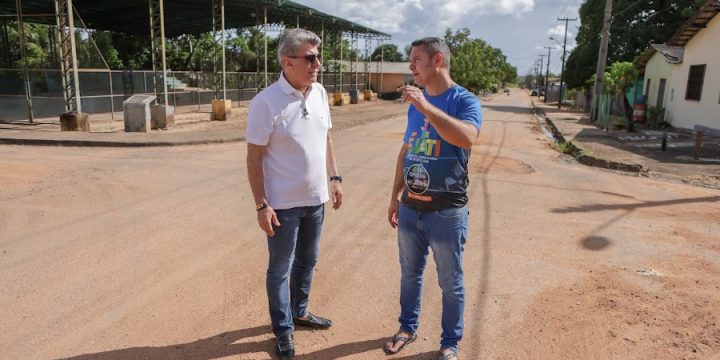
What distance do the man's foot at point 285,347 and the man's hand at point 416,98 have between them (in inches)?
63.6

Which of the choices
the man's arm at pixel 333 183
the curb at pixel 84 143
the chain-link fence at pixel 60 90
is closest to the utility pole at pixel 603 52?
the curb at pixel 84 143

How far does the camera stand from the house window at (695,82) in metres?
18.2

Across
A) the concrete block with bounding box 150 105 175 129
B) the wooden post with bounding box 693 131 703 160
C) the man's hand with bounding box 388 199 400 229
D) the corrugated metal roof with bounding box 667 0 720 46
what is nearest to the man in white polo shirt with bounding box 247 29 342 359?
the man's hand with bounding box 388 199 400 229

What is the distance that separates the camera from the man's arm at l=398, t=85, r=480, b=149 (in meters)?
2.52

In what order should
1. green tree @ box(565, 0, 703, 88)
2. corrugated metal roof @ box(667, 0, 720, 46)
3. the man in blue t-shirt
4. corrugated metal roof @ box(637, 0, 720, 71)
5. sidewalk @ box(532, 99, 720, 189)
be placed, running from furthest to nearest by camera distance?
1. green tree @ box(565, 0, 703, 88)
2. corrugated metal roof @ box(637, 0, 720, 71)
3. corrugated metal roof @ box(667, 0, 720, 46)
4. sidewalk @ box(532, 99, 720, 189)
5. the man in blue t-shirt

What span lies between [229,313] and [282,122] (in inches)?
62.6

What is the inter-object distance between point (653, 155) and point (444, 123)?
1266 cm

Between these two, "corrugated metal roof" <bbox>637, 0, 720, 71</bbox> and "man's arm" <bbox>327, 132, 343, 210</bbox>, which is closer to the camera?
"man's arm" <bbox>327, 132, 343, 210</bbox>

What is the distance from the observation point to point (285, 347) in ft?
10.1

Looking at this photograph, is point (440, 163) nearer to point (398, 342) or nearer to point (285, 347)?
point (398, 342)

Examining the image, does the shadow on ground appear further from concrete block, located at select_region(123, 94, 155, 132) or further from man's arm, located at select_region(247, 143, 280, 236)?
concrete block, located at select_region(123, 94, 155, 132)

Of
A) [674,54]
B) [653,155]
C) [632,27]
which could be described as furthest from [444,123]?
[632,27]

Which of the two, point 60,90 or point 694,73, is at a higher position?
point 694,73

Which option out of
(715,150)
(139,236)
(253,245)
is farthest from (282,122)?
(715,150)
